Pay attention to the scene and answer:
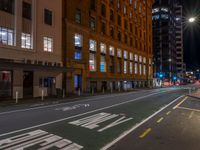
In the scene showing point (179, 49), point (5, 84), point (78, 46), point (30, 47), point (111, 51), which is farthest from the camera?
point (179, 49)

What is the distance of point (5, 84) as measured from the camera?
26.6 meters

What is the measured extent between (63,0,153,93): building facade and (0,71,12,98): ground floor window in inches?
361

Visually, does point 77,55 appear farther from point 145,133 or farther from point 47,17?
point 145,133

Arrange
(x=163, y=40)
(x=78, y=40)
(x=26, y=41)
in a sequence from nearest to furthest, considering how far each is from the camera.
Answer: (x=26, y=41) < (x=78, y=40) < (x=163, y=40)

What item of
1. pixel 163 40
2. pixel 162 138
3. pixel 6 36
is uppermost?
pixel 163 40

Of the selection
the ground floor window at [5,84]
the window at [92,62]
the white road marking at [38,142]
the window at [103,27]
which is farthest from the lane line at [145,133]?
the window at [103,27]

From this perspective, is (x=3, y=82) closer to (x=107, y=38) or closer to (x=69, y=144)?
(x=69, y=144)

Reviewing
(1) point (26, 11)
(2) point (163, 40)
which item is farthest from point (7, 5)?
(2) point (163, 40)

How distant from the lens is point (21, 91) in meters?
28.7

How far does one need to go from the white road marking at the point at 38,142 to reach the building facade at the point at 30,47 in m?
15.4

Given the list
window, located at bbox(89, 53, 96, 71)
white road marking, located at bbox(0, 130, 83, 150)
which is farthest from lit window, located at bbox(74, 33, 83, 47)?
white road marking, located at bbox(0, 130, 83, 150)

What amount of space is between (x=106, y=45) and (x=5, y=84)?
30610 mm

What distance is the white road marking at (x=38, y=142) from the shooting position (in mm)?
7988

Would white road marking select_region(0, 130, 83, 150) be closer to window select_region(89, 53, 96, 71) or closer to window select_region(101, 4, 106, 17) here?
window select_region(89, 53, 96, 71)
